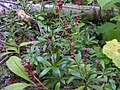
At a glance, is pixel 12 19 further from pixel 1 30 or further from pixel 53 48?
pixel 53 48

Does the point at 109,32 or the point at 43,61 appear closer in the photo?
the point at 43,61

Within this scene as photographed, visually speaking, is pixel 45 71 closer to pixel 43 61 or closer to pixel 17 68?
pixel 43 61

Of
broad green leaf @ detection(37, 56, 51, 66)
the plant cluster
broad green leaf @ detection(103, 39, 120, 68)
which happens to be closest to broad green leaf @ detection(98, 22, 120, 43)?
the plant cluster

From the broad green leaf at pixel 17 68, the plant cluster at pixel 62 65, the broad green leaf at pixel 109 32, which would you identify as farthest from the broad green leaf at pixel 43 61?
the broad green leaf at pixel 109 32

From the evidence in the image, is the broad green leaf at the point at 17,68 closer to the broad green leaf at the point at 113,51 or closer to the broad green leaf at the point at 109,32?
the broad green leaf at the point at 113,51

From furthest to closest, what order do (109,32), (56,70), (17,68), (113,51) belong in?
(109,32) < (113,51) < (17,68) < (56,70)

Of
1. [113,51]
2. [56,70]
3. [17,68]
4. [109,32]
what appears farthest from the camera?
[109,32]

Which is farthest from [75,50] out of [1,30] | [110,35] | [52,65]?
[1,30]

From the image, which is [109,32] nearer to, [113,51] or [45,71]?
[113,51]

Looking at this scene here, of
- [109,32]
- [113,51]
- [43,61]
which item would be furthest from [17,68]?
[109,32]

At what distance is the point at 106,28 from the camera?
7.38 ft

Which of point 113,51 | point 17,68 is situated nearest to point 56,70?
point 17,68

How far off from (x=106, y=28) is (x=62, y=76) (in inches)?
36.3

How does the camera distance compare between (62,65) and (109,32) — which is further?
(109,32)
